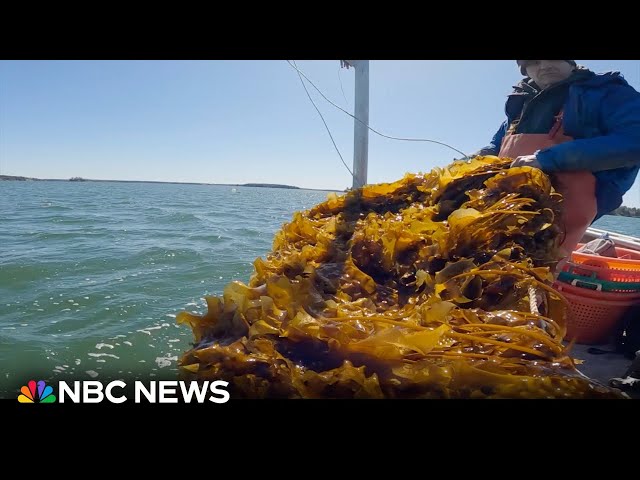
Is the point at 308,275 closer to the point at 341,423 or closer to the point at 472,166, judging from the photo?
the point at 341,423

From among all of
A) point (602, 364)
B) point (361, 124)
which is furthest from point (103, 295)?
point (602, 364)

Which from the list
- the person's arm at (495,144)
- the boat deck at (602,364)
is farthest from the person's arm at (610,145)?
the boat deck at (602,364)

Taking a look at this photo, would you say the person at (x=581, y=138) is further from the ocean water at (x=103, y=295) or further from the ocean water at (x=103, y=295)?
the ocean water at (x=103, y=295)

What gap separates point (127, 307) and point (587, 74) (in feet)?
15.8

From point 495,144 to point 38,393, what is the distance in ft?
9.92

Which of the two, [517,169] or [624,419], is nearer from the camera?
[624,419]

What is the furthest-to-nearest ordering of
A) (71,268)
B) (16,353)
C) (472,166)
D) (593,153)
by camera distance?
(71,268) < (16,353) < (472,166) < (593,153)

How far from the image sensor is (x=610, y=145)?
5.65 ft

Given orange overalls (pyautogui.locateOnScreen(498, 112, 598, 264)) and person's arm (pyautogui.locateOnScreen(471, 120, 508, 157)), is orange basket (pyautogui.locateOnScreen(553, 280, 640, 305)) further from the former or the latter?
person's arm (pyautogui.locateOnScreen(471, 120, 508, 157))

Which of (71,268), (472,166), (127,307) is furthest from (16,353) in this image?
(472,166)

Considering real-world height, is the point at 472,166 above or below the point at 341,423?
above

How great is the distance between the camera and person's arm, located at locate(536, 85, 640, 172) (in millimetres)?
1724
